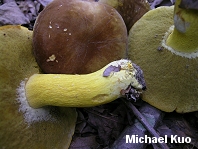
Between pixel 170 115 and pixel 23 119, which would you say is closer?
pixel 23 119

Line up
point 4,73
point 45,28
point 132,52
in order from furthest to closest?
1. point 132,52
2. point 45,28
3. point 4,73

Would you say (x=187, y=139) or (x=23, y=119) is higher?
(x=23, y=119)

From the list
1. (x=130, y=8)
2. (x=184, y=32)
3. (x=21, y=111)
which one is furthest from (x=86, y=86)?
(x=130, y=8)

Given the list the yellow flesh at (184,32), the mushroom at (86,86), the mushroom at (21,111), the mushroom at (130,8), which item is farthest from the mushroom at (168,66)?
the mushroom at (21,111)

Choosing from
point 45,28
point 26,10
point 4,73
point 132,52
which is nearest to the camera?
point 4,73

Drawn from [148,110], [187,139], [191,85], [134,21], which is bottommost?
[187,139]

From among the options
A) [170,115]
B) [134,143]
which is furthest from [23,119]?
[170,115]

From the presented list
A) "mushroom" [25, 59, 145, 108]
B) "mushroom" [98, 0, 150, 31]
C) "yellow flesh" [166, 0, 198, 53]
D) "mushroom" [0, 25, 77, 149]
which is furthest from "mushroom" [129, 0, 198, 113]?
"mushroom" [0, 25, 77, 149]

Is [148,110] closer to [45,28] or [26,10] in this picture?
[45,28]
